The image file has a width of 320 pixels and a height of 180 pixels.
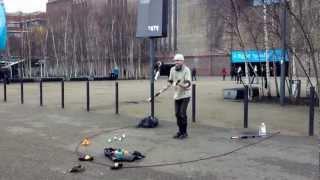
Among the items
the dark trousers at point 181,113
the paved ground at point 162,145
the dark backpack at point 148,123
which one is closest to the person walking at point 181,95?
the dark trousers at point 181,113

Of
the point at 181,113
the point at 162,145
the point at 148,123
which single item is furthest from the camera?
the point at 148,123

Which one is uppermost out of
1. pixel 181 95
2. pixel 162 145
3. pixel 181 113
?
pixel 181 95

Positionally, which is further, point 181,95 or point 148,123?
point 148,123

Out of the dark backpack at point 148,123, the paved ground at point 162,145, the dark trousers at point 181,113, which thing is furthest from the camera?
the dark backpack at point 148,123

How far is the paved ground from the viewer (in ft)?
24.8

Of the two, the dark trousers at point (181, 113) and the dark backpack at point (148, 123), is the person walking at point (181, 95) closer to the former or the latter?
the dark trousers at point (181, 113)

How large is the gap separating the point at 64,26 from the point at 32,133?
204 ft

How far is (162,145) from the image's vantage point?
9891mm

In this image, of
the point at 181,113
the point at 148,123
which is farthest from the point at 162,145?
the point at 148,123

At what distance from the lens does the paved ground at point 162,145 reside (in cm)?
756

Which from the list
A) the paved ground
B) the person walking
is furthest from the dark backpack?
the person walking

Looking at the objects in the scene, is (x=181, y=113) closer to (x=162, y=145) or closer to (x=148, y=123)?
(x=162, y=145)

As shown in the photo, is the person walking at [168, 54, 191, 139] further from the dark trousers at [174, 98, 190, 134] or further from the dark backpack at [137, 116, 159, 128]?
the dark backpack at [137, 116, 159, 128]

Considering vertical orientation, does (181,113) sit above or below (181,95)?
below
